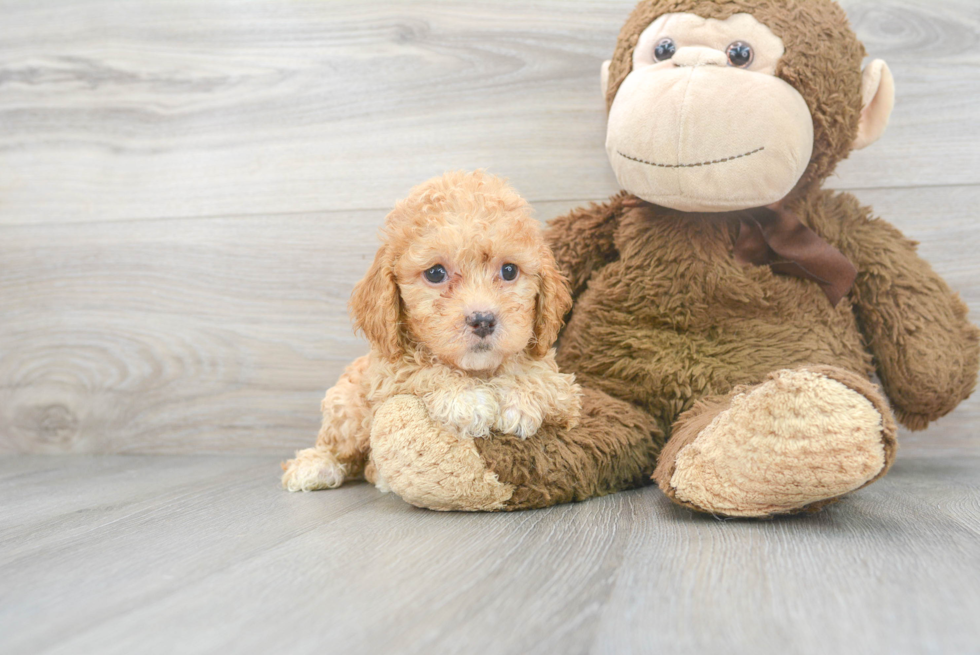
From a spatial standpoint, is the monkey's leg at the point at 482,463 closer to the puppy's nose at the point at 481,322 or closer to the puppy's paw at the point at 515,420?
the puppy's paw at the point at 515,420

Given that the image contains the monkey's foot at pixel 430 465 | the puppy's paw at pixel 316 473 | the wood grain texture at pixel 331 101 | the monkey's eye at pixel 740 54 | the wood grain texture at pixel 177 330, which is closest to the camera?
the monkey's foot at pixel 430 465

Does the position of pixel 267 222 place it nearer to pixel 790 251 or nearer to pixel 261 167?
pixel 261 167

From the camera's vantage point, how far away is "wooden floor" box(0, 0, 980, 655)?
0.90 metres

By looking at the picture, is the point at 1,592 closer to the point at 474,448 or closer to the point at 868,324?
the point at 474,448

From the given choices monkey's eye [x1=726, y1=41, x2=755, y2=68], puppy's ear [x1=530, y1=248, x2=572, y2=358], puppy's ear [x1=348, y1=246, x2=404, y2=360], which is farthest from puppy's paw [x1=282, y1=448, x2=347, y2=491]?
monkey's eye [x1=726, y1=41, x2=755, y2=68]

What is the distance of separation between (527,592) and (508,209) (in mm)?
470

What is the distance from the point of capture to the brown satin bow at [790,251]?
106 cm

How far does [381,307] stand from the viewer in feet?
2.98

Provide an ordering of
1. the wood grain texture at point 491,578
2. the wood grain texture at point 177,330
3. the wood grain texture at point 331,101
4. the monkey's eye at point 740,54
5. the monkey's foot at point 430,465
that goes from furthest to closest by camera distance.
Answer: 1. the wood grain texture at point 177,330
2. the wood grain texture at point 331,101
3. the monkey's eye at point 740,54
4. the monkey's foot at point 430,465
5. the wood grain texture at point 491,578

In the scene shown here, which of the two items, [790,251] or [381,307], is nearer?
[381,307]

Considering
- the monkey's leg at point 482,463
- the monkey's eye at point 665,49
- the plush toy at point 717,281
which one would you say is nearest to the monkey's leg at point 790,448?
the plush toy at point 717,281

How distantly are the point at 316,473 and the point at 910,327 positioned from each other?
88 centimetres

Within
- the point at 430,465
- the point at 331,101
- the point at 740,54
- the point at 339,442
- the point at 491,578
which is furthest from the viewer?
the point at 331,101

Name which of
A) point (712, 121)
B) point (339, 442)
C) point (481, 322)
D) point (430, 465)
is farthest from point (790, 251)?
point (339, 442)
